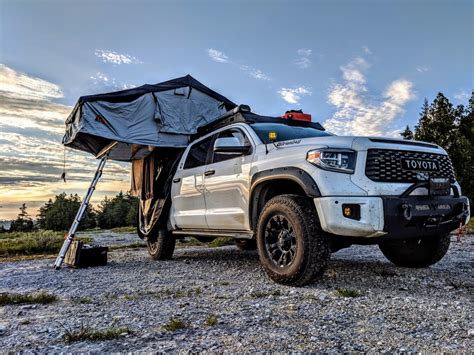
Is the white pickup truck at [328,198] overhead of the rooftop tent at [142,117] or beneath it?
beneath

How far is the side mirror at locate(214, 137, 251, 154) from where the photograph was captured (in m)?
5.27

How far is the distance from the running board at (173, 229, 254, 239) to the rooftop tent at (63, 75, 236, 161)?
199 cm

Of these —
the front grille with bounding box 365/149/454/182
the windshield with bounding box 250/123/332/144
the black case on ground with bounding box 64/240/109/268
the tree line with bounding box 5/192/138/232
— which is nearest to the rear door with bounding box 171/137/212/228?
the windshield with bounding box 250/123/332/144

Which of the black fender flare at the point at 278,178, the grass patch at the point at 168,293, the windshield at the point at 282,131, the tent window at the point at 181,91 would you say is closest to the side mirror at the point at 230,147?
the windshield at the point at 282,131

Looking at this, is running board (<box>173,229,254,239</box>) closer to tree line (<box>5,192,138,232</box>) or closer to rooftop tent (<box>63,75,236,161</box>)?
rooftop tent (<box>63,75,236,161</box>)

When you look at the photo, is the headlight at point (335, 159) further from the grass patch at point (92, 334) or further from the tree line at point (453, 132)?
the tree line at point (453, 132)

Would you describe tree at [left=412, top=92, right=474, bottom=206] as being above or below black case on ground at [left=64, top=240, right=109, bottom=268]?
above

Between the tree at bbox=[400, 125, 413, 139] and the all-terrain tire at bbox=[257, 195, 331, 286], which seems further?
the tree at bbox=[400, 125, 413, 139]

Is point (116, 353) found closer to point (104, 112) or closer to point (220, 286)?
point (220, 286)

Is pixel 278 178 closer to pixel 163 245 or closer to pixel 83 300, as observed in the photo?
pixel 83 300

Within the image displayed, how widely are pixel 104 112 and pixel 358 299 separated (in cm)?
563

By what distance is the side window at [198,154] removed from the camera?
6.53 m

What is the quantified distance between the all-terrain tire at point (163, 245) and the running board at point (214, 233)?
36 centimetres

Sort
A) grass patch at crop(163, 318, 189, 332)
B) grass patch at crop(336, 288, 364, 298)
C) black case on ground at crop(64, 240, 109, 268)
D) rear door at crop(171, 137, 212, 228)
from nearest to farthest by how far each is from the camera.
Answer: grass patch at crop(163, 318, 189, 332) → grass patch at crop(336, 288, 364, 298) → rear door at crop(171, 137, 212, 228) → black case on ground at crop(64, 240, 109, 268)
